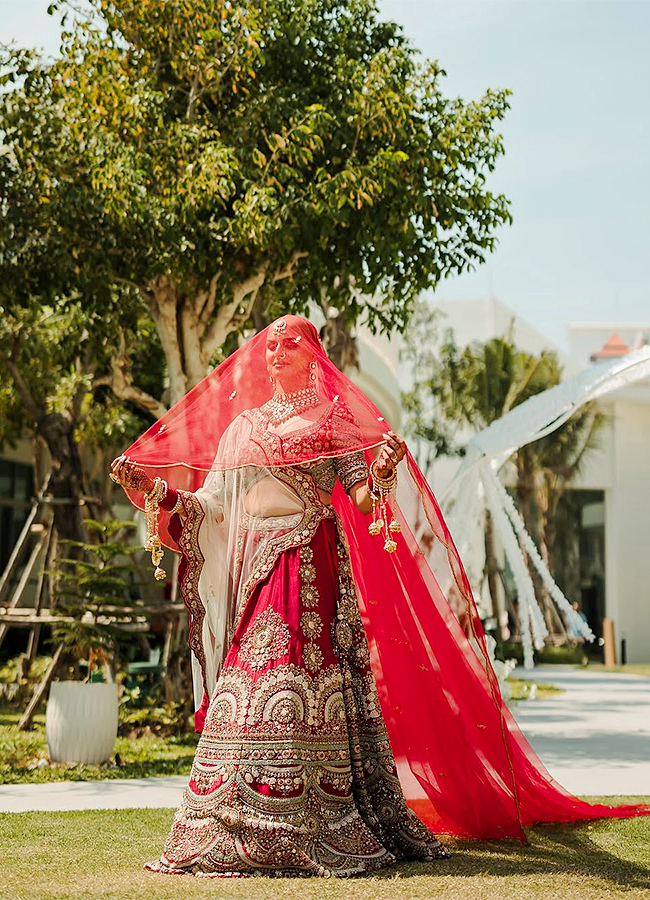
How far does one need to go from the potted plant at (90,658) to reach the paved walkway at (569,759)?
0.48 m

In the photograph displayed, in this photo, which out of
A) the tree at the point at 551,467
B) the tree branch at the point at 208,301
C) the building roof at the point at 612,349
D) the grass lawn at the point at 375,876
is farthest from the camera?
the building roof at the point at 612,349

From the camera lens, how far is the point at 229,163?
8164mm

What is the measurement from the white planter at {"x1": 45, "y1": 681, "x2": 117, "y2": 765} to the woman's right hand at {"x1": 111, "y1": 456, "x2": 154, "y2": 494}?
3.25 metres

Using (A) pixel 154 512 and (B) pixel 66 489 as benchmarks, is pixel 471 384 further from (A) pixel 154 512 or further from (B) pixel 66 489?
(A) pixel 154 512

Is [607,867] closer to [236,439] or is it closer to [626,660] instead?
[236,439]

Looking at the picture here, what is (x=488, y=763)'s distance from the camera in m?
4.70

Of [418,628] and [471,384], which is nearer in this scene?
[418,628]

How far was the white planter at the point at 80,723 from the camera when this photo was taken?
23.6 feet

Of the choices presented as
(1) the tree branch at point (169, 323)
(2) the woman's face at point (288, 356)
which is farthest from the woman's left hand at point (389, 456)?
(1) the tree branch at point (169, 323)

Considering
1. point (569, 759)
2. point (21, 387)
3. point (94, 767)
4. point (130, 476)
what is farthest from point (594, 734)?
point (130, 476)

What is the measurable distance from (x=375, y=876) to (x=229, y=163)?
216 inches

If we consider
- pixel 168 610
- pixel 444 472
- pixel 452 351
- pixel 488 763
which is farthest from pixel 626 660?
pixel 488 763

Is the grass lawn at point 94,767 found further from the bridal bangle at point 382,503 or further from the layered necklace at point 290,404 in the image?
the bridal bangle at point 382,503

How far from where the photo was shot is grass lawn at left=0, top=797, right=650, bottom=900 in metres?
3.65
